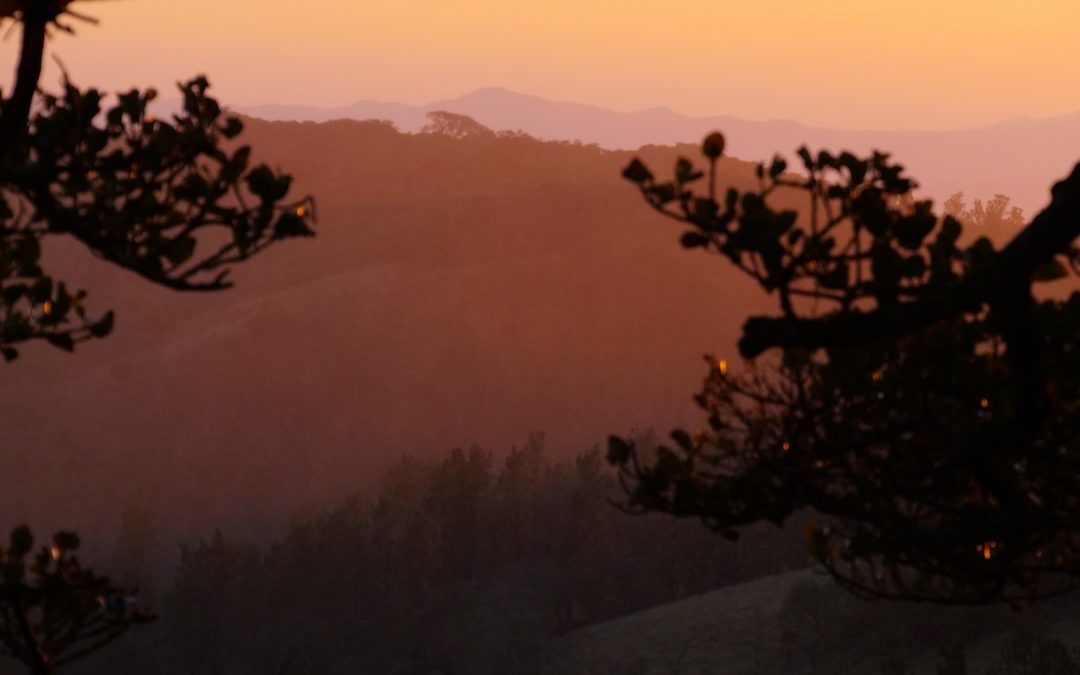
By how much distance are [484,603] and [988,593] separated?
2412 inches

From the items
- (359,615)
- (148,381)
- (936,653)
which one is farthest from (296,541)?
(148,381)

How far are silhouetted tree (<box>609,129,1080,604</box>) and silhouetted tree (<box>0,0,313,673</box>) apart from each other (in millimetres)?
2015

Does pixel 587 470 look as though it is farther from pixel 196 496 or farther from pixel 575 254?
pixel 575 254

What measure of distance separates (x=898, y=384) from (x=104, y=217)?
12.7 feet

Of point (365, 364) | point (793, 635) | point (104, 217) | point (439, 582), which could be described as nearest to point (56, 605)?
point (104, 217)

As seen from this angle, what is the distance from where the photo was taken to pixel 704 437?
8102mm

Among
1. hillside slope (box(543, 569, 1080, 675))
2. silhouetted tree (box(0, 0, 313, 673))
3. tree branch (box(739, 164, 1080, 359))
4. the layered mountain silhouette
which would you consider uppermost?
the layered mountain silhouette

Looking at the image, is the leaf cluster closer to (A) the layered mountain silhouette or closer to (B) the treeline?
(B) the treeline

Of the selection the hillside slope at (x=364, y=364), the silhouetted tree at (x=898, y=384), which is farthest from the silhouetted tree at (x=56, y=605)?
the hillside slope at (x=364, y=364)

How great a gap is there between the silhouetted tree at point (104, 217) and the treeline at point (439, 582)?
48.7m

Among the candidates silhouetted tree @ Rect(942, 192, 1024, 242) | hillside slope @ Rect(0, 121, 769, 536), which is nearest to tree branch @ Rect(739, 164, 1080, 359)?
hillside slope @ Rect(0, 121, 769, 536)

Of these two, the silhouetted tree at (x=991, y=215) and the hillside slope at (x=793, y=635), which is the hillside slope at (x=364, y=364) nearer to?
the silhouetted tree at (x=991, y=215)

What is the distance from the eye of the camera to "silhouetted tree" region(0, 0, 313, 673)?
6219 millimetres

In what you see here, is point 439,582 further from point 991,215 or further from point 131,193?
point 991,215
